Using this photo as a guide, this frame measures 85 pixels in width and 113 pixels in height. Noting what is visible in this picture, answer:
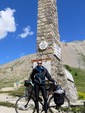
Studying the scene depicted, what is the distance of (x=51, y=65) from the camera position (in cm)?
2136

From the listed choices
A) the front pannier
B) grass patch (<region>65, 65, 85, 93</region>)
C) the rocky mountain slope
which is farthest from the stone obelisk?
the rocky mountain slope

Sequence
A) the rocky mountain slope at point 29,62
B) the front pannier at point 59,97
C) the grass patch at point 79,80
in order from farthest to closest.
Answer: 1. the rocky mountain slope at point 29,62
2. the grass patch at point 79,80
3. the front pannier at point 59,97

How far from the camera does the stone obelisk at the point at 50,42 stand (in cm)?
2176

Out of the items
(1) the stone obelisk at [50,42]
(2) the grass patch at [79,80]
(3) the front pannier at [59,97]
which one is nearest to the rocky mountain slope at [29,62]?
(2) the grass patch at [79,80]

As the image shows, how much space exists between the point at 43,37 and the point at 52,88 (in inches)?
441

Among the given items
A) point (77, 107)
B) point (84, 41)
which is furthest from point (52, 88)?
point (84, 41)

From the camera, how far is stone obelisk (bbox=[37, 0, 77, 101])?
857 inches

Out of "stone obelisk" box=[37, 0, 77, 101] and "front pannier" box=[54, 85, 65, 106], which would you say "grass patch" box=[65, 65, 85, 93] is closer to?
"stone obelisk" box=[37, 0, 77, 101]

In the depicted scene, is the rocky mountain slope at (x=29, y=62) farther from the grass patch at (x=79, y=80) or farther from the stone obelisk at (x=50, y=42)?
the stone obelisk at (x=50, y=42)

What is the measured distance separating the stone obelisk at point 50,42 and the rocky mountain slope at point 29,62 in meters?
46.1

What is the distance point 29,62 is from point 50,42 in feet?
189

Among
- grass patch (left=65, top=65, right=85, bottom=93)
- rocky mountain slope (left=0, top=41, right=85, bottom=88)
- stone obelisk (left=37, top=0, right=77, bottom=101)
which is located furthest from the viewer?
rocky mountain slope (left=0, top=41, right=85, bottom=88)

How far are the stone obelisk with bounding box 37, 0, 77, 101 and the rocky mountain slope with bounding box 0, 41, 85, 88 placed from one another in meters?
46.1

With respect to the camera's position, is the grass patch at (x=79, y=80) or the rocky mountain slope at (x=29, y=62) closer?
the grass patch at (x=79, y=80)
